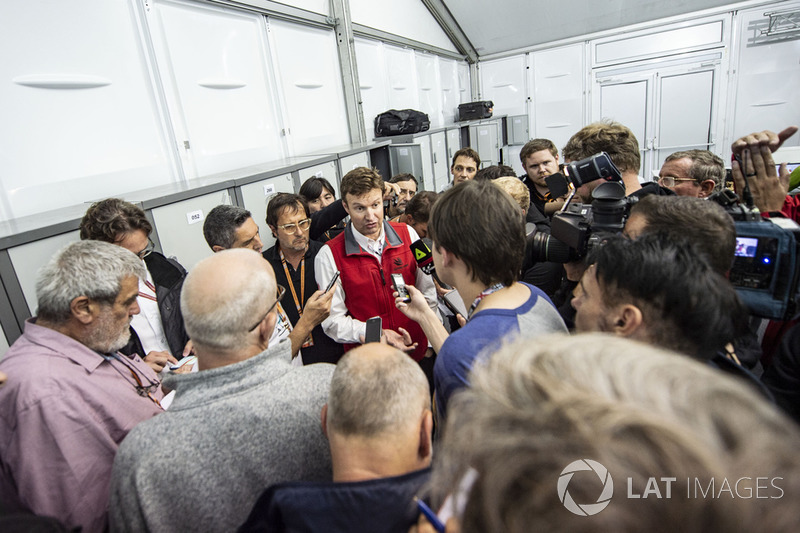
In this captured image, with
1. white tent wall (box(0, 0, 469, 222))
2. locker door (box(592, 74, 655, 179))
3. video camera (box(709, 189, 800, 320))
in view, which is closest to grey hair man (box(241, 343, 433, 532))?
video camera (box(709, 189, 800, 320))

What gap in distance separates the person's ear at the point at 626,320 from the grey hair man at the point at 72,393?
1.39 m

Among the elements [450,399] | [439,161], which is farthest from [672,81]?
[450,399]

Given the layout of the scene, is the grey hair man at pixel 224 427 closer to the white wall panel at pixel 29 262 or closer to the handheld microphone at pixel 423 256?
the handheld microphone at pixel 423 256

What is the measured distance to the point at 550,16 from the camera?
6.96 m

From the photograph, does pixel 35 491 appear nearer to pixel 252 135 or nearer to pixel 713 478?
pixel 713 478

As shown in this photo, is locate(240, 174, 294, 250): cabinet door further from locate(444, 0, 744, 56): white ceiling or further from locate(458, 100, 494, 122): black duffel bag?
locate(444, 0, 744, 56): white ceiling

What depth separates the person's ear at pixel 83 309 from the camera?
128 centimetres

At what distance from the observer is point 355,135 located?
17.5 ft

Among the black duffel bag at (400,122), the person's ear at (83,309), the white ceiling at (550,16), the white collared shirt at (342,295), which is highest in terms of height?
the white ceiling at (550,16)

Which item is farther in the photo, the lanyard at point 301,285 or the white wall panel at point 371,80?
the white wall panel at point 371,80

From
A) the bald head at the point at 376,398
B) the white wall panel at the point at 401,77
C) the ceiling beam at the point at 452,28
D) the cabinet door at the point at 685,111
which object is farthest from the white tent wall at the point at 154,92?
the cabinet door at the point at 685,111

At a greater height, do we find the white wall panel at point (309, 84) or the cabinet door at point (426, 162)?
the white wall panel at point (309, 84)

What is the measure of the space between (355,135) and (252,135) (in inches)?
68.5

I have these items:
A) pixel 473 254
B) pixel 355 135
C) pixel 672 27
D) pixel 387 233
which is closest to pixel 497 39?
pixel 672 27
